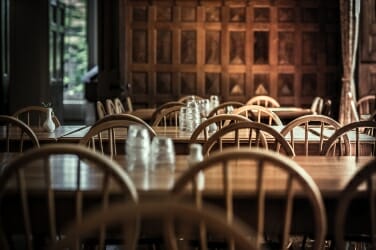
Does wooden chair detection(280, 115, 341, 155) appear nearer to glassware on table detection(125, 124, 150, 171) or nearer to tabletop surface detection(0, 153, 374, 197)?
tabletop surface detection(0, 153, 374, 197)

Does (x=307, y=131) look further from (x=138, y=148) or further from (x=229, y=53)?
(x=229, y=53)

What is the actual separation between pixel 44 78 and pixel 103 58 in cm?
78

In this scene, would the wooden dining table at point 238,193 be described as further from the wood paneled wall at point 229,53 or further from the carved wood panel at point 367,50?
the wood paneled wall at point 229,53

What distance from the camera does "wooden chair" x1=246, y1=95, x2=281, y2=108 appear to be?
7.31 metres

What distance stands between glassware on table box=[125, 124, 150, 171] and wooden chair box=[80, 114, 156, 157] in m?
0.49

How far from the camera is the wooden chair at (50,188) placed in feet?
6.12

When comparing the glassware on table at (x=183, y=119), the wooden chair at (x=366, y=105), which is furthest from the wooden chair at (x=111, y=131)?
the wooden chair at (x=366, y=105)

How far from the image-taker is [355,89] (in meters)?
8.14

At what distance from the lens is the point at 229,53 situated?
848cm

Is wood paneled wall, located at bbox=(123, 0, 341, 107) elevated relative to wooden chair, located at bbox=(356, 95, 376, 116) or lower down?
elevated

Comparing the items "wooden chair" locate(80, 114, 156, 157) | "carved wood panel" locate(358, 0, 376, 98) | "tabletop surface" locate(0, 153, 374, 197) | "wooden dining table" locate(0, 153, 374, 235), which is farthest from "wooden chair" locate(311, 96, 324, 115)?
"wooden dining table" locate(0, 153, 374, 235)

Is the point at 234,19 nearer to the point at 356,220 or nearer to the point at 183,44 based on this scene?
the point at 183,44

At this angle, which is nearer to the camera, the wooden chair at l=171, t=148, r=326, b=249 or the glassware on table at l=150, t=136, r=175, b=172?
the wooden chair at l=171, t=148, r=326, b=249

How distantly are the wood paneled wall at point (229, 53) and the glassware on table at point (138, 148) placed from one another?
5824 mm
